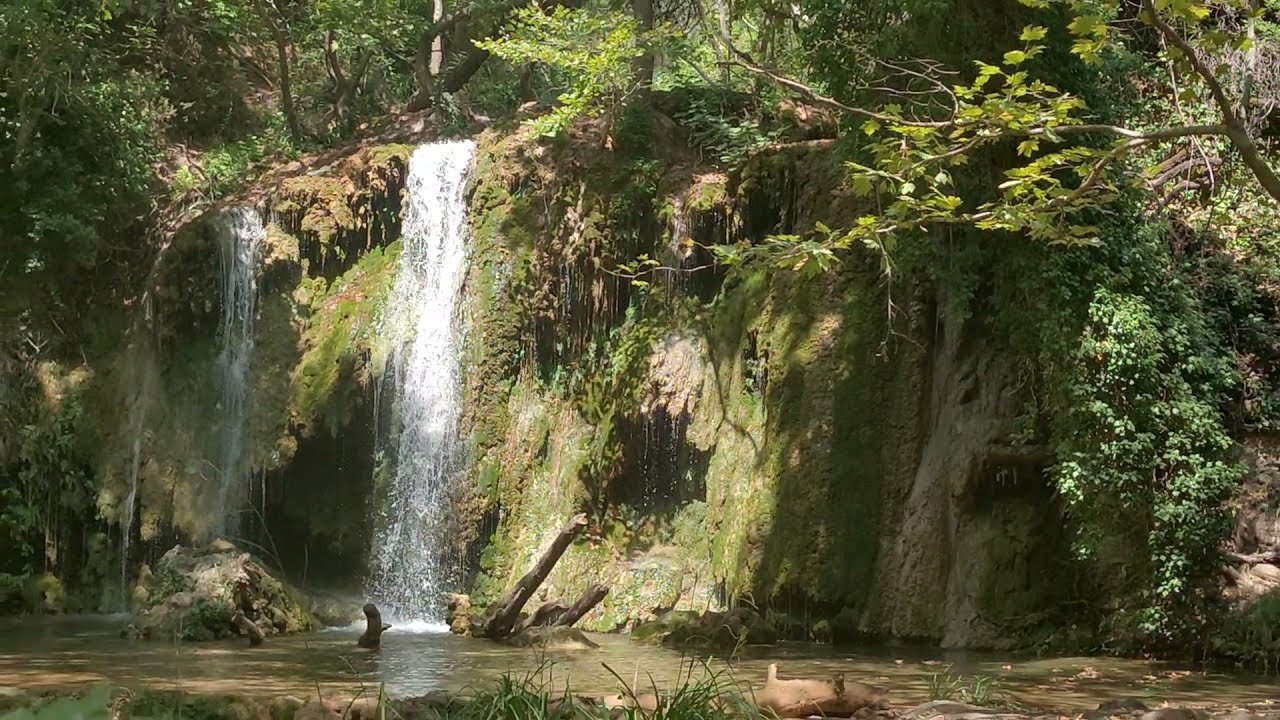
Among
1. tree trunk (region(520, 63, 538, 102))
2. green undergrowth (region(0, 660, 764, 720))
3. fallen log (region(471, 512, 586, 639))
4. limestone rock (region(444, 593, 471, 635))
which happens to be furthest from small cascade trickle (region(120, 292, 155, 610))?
green undergrowth (region(0, 660, 764, 720))

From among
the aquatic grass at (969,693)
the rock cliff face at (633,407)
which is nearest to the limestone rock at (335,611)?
the rock cliff face at (633,407)

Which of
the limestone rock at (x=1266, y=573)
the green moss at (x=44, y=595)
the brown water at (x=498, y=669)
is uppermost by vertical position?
the limestone rock at (x=1266, y=573)

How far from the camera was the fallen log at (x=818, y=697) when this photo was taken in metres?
6.48

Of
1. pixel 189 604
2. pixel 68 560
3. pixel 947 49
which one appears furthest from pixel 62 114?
pixel 947 49

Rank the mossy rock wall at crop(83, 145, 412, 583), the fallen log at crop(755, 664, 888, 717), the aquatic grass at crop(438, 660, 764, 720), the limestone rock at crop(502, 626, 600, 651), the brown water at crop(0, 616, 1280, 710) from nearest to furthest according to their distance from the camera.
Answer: the aquatic grass at crop(438, 660, 764, 720) < the fallen log at crop(755, 664, 888, 717) < the brown water at crop(0, 616, 1280, 710) < the limestone rock at crop(502, 626, 600, 651) < the mossy rock wall at crop(83, 145, 412, 583)

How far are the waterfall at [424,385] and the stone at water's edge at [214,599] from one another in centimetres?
157

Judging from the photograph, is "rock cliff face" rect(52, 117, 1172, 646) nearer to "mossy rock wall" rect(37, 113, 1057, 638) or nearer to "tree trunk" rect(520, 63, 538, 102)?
"mossy rock wall" rect(37, 113, 1057, 638)

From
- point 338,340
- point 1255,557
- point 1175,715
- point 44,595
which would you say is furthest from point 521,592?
point 44,595

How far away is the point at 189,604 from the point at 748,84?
434 inches

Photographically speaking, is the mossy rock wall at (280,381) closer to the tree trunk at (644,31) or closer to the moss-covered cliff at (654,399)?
the moss-covered cliff at (654,399)

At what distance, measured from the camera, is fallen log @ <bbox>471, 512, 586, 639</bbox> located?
13.0 metres

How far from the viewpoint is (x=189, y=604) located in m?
13.8

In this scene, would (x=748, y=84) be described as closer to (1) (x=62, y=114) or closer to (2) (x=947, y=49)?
(2) (x=947, y=49)

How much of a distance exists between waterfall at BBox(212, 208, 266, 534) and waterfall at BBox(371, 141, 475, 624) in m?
2.30
